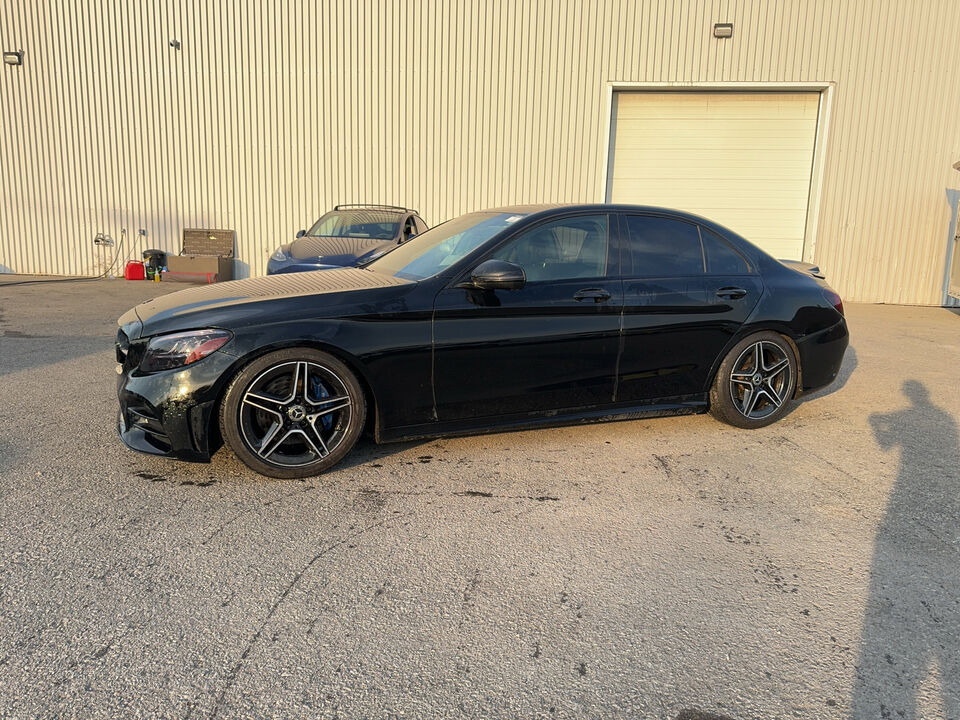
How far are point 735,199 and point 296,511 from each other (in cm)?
1186

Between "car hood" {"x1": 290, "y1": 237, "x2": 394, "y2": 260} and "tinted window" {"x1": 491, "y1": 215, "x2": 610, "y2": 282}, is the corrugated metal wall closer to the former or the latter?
"car hood" {"x1": 290, "y1": 237, "x2": 394, "y2": 260}

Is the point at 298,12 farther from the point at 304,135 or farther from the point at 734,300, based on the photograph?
the point at 734,300

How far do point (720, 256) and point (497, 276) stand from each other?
175 cm

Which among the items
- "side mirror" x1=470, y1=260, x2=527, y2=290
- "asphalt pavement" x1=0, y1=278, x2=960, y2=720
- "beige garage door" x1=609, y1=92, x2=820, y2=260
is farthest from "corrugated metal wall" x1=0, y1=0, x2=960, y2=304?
"side mirror" x1=470, y1=260, x2=527, y2=290

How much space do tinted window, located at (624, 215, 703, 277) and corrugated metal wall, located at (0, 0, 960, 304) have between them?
8.91 m

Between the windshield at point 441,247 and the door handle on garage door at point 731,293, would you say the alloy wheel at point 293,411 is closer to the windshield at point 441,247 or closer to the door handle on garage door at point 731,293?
the windshield at point 441,247

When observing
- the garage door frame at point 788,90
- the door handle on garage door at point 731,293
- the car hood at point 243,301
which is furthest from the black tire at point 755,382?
the garage door frame at point 788,90

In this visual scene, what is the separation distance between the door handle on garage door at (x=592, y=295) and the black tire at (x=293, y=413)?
141 centimetres

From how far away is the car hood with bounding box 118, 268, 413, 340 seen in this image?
366 centimetres

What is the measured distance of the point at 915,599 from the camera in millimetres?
2744

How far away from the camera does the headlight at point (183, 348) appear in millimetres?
3576

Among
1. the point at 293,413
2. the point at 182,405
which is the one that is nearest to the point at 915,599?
the point at 293,413

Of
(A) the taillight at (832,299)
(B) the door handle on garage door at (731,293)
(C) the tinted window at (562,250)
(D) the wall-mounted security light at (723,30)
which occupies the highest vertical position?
(D) the wall-mounted security light at (723,30)

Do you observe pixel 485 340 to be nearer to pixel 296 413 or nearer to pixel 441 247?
pixel 441 247
